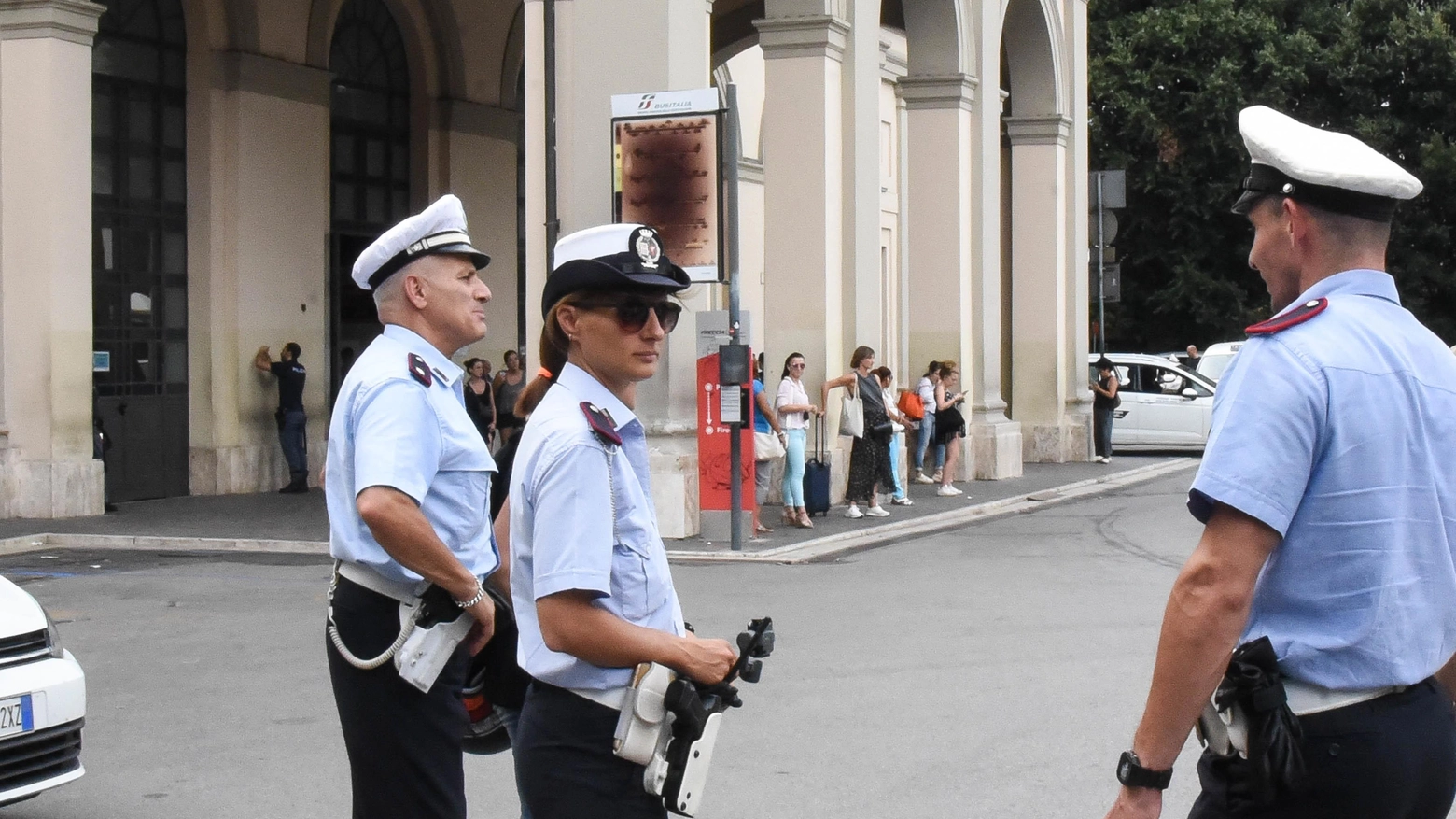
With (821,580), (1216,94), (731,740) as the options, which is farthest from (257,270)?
(1216,94)

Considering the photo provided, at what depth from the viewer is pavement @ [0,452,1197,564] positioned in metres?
15.4

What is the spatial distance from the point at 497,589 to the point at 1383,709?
215cm

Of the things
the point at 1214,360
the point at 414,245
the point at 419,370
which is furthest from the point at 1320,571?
the point at 1214,360

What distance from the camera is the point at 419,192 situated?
24188mm

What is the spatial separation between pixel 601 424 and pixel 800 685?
556cm

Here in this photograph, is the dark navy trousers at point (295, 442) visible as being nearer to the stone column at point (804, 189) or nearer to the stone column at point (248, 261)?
the stone column at point (248, 261)

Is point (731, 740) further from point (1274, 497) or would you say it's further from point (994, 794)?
point (1274, 497)

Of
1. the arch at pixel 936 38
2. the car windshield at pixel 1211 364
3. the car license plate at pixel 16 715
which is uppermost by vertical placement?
the arch at pixel 936 38

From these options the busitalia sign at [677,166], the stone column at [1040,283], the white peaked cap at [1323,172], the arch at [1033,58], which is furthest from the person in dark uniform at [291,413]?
the white peaked cap at [1323,172]

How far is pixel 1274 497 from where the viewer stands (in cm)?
273

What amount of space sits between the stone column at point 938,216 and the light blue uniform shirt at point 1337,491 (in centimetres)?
1998

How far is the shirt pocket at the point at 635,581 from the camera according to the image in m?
3.22

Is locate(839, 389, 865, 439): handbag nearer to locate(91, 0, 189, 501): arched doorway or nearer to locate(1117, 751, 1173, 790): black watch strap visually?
locate(91, 0, 189, 501): arched doorway

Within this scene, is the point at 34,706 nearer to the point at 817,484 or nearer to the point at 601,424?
the point at 601,424
